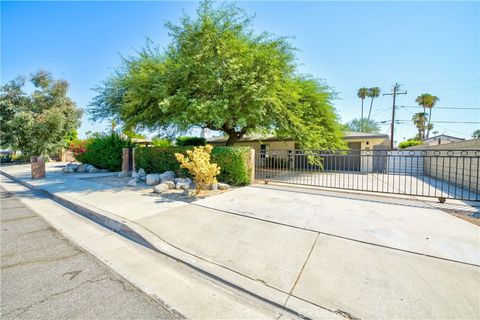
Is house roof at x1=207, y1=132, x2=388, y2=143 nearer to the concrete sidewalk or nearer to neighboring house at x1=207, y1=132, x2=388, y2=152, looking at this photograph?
neighboring house at x1=207, y1=132, x2=388, y2=152

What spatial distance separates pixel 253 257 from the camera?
305 cm

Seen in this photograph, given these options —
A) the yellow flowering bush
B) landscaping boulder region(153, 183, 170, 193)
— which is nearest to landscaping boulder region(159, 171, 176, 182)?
landscaping boulder region(153, 183, 170, 193)

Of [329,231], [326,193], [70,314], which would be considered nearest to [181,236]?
[70,314]

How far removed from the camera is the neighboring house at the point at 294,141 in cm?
1504

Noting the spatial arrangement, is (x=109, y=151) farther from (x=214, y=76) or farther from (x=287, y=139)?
(x=287, y=139)

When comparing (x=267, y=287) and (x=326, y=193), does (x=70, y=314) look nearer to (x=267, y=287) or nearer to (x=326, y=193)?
(x=267, y=287)

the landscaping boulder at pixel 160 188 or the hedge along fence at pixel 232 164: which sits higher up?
the hedge along fence at pixel 232 164

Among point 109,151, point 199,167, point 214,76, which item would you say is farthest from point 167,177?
point 109,151

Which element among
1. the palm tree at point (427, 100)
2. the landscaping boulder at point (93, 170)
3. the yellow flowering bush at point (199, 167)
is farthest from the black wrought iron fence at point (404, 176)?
the palm tree at point (427, 100)

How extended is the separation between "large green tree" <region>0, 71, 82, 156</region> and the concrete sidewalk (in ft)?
68.9

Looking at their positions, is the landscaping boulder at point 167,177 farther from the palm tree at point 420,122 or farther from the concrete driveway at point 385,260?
the palm tree at point 420,122

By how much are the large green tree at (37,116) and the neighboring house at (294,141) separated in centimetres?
1565

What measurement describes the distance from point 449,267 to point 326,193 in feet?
13.7

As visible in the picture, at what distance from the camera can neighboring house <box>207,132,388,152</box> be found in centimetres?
1504
